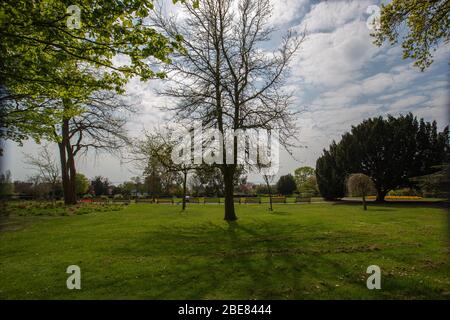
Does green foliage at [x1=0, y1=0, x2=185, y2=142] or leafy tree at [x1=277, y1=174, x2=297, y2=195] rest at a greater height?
green foliage at [x1=0, y1=0, x2=185, y2=142]

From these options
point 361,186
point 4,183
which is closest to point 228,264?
point 361,186

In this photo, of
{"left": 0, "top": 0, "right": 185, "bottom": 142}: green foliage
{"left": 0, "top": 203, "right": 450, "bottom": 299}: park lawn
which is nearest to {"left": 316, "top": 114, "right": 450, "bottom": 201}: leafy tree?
{"left": 0, "top": 203, "right": 450, "bottom": 299}: park lawn

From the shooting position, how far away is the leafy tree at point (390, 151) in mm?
29922

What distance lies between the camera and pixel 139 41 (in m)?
6.99

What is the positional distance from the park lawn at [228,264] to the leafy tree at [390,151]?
79.9ft

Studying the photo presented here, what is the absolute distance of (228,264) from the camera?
612cm

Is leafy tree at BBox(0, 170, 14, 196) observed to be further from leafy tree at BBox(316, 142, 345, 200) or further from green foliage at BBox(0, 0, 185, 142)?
leafy tree at BBox(316, 142, 345, 200)

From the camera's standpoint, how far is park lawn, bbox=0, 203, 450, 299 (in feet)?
14.8

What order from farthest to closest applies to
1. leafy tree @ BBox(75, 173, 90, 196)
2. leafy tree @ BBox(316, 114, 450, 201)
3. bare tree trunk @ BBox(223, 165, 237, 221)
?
leafy tree @ BBox(75, 173, 90, 196)
leafy tree @ BBox(316, 114, 450, 201)
bare tree trunk @ BBox(223, 165, 237, 221)

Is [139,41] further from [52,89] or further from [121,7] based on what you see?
[52,89]

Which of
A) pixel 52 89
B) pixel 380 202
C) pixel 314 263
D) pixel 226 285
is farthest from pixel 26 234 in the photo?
pixel 380 202

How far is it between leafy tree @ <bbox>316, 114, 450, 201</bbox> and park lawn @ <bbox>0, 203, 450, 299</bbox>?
24.4 meters

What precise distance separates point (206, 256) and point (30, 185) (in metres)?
67.2

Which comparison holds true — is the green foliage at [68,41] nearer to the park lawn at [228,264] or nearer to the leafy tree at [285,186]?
the park lawn at [228,264]
